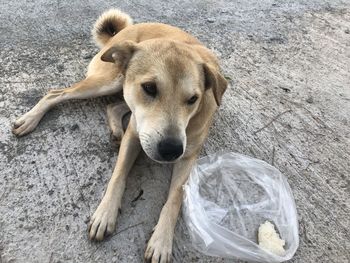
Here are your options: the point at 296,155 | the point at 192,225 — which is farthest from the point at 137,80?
the point at 296,155

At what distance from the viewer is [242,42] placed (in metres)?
4.65

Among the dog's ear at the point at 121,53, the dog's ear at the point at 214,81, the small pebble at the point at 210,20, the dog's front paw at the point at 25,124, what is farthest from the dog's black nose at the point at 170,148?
the small pebble at the point at 210,20

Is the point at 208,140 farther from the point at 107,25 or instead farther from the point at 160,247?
the point at 107,25

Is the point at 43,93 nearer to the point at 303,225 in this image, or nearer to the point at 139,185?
the point at 139,185

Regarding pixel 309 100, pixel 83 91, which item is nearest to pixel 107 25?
pixel 83 91

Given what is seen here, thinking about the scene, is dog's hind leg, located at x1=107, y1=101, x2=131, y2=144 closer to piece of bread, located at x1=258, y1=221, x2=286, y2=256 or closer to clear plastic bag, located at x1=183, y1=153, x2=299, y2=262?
clear plastic bag, located at x1=183, y1=153, x2=299, y2=262

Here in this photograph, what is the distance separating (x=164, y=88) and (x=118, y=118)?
90 cm

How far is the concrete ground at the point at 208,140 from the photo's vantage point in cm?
282

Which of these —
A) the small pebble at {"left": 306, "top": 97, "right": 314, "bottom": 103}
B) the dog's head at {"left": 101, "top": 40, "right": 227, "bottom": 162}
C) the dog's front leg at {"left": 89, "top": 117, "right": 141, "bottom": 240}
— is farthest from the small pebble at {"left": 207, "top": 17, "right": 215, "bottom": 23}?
the dog's front leg at {"left": 89, "top": 117, "right": 141, "bottom": 240}

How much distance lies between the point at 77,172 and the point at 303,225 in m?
1.60

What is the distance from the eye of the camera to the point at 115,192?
2.90 meters

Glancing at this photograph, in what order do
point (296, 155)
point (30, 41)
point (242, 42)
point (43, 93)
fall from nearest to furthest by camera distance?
point (296, 155) → point (43, 93) → point (30, 41) → point (242, 42)

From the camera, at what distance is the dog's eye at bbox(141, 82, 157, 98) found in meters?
2.78

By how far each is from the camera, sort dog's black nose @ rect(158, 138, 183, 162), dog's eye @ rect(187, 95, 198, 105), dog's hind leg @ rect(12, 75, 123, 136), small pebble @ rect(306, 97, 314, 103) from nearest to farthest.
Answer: dog's black nose @ rect(158, 138, 183, 162) < dog's eye @ rect(187, 95, 198, 105) < dog's hind leg @ rect(12, 75, 123, 136) < small pebble @ rect(306, 97, 314, 103)
